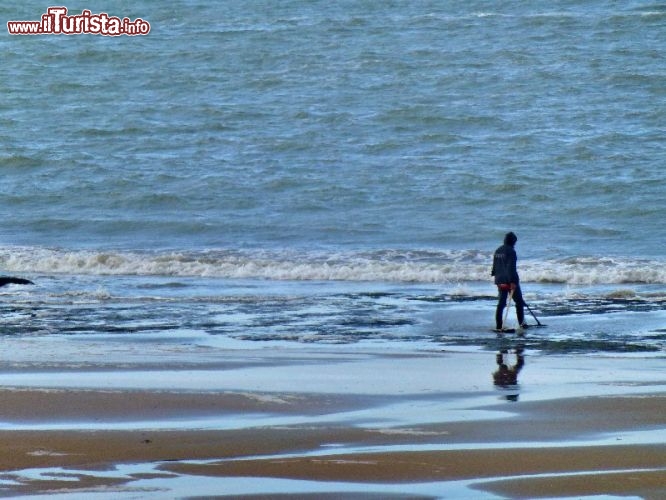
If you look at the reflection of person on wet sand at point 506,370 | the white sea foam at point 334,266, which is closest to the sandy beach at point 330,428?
the reflection of person on wet sand at point 506,370

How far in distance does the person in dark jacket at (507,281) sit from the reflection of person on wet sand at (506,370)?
2.23 meters

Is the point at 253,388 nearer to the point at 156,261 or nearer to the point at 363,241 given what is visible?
the point at 156,261

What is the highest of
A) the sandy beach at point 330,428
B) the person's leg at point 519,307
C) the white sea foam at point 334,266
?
the white sea foam at point 334,266

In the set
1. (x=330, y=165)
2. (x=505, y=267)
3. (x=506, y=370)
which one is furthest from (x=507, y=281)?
(x=330, y=165)

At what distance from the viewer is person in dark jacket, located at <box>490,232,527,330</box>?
1478cm

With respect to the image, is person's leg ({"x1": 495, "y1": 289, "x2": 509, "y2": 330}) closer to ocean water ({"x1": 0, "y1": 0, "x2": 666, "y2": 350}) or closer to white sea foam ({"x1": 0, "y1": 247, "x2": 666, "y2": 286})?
ocean water ({"x1": 0, "y1": 0, "x2": 666, "y2": 350})

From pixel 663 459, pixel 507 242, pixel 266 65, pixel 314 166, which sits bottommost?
pixel 663 459

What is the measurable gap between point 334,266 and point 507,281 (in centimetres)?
707

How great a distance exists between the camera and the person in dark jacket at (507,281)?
14781mm

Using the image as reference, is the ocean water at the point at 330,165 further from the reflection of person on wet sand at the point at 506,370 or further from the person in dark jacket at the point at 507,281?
the reflection of person on wet sand at the point at 506,370

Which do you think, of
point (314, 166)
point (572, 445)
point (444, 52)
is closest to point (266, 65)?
point (444, 52)

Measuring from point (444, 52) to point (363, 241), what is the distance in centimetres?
1609

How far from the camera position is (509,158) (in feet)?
103

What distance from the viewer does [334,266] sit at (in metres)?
21.9
